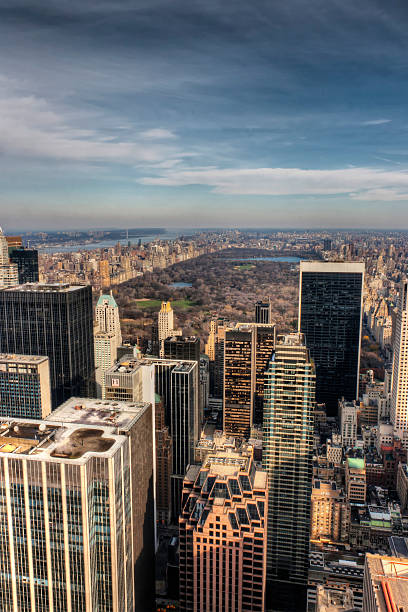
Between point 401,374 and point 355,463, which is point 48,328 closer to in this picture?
point 355,463

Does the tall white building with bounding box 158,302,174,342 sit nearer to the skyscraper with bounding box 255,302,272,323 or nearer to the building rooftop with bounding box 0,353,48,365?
the skyscraper with bounding box 255,302,272,323

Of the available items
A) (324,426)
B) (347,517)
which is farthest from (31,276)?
(347,517)

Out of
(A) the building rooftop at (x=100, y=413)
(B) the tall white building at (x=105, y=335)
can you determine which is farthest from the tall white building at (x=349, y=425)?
(A) the building rooftop at (x=100, y=413)

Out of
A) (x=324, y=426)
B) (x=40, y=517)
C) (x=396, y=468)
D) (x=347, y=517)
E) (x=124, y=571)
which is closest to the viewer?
(x=40, y=517)

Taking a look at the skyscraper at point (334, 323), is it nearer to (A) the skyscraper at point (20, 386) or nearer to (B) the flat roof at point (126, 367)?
(B) the flat roof at point (126, 367)

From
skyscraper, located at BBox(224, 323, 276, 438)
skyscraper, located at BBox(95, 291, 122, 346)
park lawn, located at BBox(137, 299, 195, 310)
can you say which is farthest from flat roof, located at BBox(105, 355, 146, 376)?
skyscraper, located at BBox(224, 323, 276, 438)

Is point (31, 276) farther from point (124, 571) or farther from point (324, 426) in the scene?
point (124, 571)

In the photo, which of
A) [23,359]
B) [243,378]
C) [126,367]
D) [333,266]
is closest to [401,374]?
[243,378]

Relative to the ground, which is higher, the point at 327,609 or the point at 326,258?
the point at 326,258
